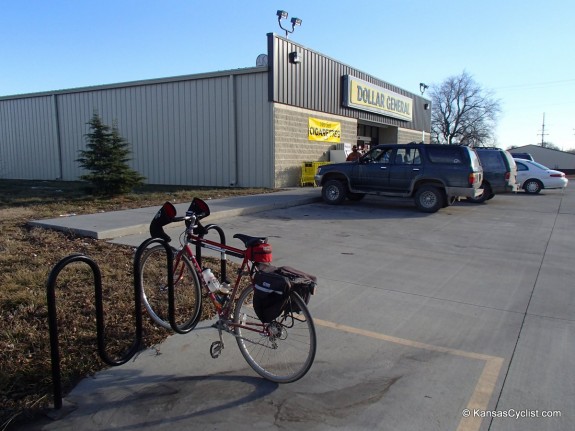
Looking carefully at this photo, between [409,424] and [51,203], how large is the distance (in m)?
12.6

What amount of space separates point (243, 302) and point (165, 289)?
3.81 ft

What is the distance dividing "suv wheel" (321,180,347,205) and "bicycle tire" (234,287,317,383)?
10.7m

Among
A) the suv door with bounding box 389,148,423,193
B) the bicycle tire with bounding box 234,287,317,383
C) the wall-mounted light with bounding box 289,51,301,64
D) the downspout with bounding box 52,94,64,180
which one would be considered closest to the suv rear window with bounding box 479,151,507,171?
the suv door with bounding box 389,148,423,193

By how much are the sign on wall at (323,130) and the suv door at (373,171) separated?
7105 millimetres

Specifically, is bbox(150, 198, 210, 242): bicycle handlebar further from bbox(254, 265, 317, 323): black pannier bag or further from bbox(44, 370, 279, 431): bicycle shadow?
bbox(44, 370, 279, 431): bicycle shadow

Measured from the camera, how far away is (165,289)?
4523mm

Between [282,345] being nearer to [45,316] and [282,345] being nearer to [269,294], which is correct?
[269,294]

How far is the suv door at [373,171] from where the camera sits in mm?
13492

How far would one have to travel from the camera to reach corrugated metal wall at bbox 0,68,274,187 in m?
18.6

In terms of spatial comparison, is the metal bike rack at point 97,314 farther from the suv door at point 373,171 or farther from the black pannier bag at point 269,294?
the suv door at point 373,171

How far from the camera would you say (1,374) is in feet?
11.0

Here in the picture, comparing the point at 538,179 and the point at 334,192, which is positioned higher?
the point at 538,179

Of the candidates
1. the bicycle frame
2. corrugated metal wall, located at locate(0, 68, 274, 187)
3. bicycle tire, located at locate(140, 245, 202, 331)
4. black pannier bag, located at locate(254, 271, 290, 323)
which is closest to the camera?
black pannier bag, located at locate(254, 271, 290, 323)

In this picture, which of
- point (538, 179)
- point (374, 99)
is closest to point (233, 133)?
point (374, 99)
